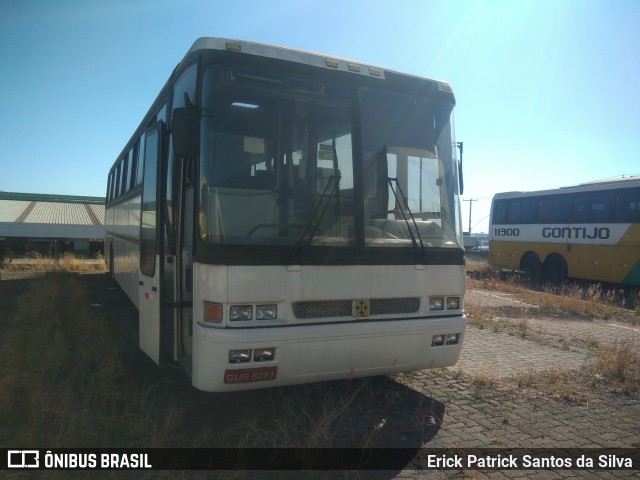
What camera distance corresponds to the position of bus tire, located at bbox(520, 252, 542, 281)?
61.3 feet

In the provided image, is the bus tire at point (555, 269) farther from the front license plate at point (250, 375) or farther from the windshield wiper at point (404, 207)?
the front license plate at point (250, 375)

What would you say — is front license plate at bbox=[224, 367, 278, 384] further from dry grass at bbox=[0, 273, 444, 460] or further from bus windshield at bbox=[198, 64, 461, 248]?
bus windshield at bbox=[198, 64, 461, 248]

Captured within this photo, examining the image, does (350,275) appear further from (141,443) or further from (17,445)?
(17,445)

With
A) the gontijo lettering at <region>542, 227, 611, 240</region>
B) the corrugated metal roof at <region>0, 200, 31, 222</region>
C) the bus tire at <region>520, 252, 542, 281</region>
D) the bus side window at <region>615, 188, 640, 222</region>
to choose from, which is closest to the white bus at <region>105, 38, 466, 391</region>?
the bus side window at <region>615, 188, 640, 222</region>

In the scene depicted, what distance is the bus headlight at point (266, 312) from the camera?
13.8ft

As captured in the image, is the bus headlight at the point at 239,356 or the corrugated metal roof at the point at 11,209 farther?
the corrugated metal roof at the point at 11,209

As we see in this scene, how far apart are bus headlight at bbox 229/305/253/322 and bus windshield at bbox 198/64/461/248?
532mm

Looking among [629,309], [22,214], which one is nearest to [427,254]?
[629,309]

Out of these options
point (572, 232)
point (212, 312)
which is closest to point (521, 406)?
point (212, 312)

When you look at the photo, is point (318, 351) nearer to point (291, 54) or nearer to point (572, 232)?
point (291, 54)

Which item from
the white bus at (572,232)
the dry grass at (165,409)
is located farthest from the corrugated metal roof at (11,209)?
the white bus at (572,232)

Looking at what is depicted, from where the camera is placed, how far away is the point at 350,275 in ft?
15.0

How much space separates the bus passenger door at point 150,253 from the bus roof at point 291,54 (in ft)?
3.94

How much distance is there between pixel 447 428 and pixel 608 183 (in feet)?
46.8
